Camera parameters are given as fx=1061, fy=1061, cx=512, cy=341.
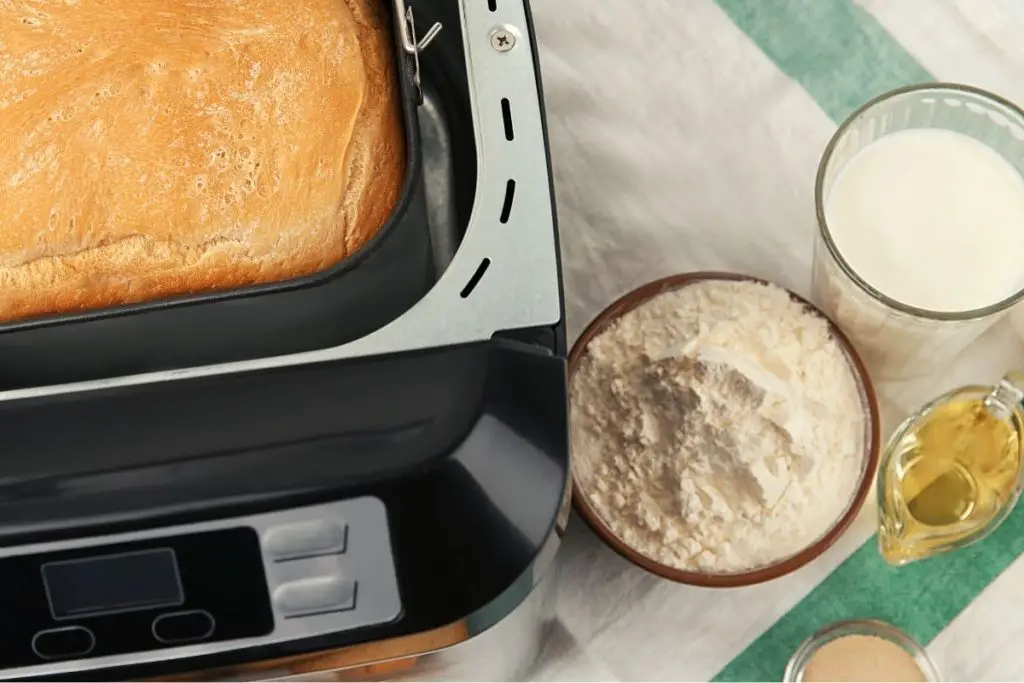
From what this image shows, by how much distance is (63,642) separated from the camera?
0.48 meters

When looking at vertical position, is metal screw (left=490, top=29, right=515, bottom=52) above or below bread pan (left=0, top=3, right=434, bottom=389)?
above

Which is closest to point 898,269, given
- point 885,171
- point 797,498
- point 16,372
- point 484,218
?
point 885,171

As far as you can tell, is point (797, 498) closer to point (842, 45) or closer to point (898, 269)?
point (898, 269)

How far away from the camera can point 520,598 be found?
1.60 ft

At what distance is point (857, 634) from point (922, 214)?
0.31m

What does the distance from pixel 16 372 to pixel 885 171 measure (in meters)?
0.58

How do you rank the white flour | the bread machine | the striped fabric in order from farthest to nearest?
1. the striped fabric
2. the white flour
3. the bread machine

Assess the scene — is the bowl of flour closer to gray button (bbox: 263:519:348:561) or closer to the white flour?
the white flour

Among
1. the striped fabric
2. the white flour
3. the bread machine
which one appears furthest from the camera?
the striped fabric

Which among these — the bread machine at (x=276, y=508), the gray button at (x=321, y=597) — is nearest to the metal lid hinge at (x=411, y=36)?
the bread machine at (x=276, y=508)

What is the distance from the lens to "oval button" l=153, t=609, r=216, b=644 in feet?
1.56

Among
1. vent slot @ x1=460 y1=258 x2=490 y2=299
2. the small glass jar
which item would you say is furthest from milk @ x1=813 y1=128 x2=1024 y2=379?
vent slot @ x1=460 y1=258 x2=490 y2=299

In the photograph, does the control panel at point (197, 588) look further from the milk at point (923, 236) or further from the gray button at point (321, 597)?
the milk at point (923, 236)

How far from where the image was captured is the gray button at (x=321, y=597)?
1.55 feet
